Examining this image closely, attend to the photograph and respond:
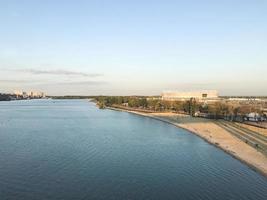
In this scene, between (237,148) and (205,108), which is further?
(205,108)

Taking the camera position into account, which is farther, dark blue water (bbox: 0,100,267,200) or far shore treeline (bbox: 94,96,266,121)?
far shore treeline (bbox: 94,96,266,121)

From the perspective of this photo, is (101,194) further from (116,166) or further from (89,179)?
(116,166)

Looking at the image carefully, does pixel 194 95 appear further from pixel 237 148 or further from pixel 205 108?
pixel 237 148

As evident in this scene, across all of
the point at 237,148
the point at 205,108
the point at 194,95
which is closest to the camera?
the point at 237,148

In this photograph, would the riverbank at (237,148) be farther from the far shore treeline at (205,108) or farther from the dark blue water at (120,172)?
the far shore treeline at (205,108)

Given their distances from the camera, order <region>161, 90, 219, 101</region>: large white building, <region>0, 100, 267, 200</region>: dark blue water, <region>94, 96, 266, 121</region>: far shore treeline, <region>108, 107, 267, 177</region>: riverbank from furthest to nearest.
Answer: <region>161, 90, 219, 101</region>: large white building < <region>94, 96, 266, 121</region>: far shore treeline < <region>108, 107, 267, 177</region>: riverbank < <region>0, 100, 267, 200</region>: dark blue water

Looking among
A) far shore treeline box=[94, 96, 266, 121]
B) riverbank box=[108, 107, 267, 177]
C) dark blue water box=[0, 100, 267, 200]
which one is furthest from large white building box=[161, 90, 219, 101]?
A: dark blue water box=[0, 100, 267, 200]

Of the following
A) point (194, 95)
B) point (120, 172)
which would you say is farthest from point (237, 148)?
point (194, 95)

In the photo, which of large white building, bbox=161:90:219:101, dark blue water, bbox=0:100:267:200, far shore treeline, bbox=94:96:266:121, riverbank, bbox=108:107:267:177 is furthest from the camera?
large white building, bbox=161:90:219:101

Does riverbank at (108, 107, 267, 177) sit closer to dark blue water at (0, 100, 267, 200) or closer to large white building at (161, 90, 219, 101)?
dark blue water at (0, 100, 267, 200)

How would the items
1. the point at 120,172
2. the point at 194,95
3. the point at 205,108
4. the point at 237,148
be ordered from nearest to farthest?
the point at 120,172
the point at 237,148
the point at 205,108
the point at 194,95

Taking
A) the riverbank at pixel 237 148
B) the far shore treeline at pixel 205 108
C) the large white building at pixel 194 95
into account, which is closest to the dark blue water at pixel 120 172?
the riverbank at pixel 237 148
